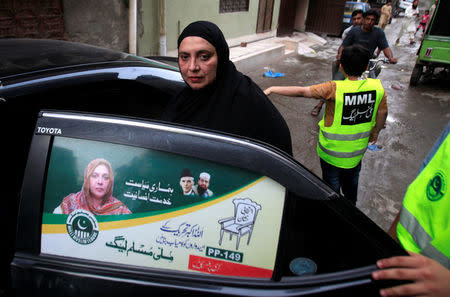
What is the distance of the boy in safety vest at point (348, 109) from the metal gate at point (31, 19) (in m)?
4.07

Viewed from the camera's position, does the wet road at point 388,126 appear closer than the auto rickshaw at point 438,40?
Yes

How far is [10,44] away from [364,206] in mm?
3506

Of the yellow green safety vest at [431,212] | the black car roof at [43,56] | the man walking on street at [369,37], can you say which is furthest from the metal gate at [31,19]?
the yellow green safety vest at [431,212]

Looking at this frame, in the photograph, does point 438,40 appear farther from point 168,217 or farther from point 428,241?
point 168,217

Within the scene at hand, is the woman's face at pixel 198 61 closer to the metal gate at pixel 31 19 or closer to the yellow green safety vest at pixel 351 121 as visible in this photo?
the yellow green safety vest at pixel 351 121

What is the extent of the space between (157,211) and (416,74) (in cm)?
891

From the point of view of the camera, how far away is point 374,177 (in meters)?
4.14

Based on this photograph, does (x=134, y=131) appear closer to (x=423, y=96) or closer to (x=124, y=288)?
(x=124, y=288)

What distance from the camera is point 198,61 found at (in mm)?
1822

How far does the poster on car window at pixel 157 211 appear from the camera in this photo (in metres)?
1.16

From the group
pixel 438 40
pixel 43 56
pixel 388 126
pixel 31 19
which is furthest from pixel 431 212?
pixel 438 40

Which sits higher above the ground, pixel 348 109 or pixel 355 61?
pixel 355 61

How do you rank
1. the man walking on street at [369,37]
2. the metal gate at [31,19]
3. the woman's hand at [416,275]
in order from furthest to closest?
the man walking on street at [369,37] < the metal gate at [31,19] < the woman's hand at [416,275]

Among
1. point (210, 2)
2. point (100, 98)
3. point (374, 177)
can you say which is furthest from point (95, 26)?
point (374, 177)
